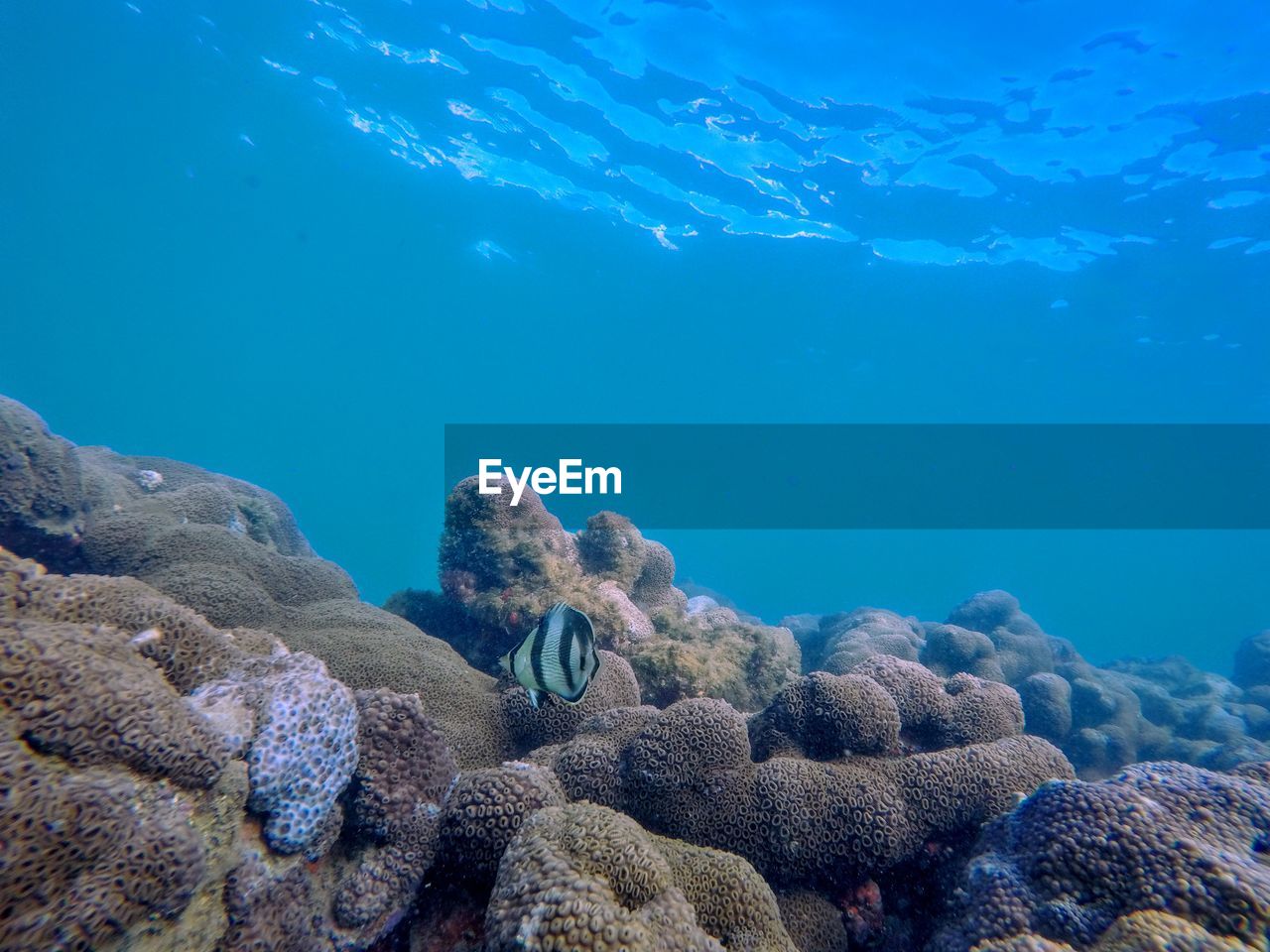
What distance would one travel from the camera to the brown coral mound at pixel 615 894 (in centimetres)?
201

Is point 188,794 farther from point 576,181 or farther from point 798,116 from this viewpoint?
point 576,181

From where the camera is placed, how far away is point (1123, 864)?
95.9 inches

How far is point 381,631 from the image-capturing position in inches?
201

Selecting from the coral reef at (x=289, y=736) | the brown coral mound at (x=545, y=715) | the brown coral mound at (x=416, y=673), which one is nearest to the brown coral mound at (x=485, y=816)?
the coral reef at (x=289, y=736)

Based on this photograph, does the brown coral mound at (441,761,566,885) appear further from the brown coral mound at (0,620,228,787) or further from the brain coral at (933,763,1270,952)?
the brain coral at (933,763,1270,952)

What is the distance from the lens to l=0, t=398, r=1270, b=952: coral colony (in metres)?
2.01

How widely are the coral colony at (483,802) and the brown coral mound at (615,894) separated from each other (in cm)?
1

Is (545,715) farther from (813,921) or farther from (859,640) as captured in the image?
(859,640)

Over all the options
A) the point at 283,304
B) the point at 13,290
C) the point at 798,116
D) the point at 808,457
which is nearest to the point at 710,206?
the point at 798,116

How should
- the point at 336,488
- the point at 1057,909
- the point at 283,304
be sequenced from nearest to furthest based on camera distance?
the point at 1057,909, the point at 283,304, the point at 336,488

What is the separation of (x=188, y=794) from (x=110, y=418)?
12643 centimetres

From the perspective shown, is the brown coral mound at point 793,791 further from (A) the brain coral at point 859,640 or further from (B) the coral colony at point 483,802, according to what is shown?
(A) the brain coral at point 859,640


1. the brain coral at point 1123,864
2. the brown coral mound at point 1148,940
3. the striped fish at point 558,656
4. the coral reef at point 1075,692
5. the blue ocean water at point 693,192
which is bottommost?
the brown coral mound at point 1148,940
